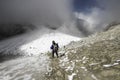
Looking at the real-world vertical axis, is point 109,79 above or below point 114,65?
below

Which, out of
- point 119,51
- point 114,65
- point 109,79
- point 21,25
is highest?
point 21,25

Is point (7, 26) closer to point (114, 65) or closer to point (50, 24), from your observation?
point (50, 24)

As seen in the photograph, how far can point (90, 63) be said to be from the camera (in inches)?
666

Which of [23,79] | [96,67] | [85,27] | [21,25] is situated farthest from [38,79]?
[85,27]

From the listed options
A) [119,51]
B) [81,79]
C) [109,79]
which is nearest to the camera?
[109,79]

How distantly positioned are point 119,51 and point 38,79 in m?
8.57

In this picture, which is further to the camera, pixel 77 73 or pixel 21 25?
pixel 21 25

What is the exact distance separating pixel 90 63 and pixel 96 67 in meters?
1.55

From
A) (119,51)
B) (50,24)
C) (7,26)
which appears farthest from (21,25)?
(119,51)

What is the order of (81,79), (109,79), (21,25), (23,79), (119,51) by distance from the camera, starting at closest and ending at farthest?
(109,79)
(81,79)
(23,79)
(119,51)
(21,25)

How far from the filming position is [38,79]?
15.5 meters

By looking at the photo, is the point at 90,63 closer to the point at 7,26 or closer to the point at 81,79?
the point at 81,79

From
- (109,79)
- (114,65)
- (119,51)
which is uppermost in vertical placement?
(119,51)

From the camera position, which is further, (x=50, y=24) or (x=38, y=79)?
(x=50, y=24)
